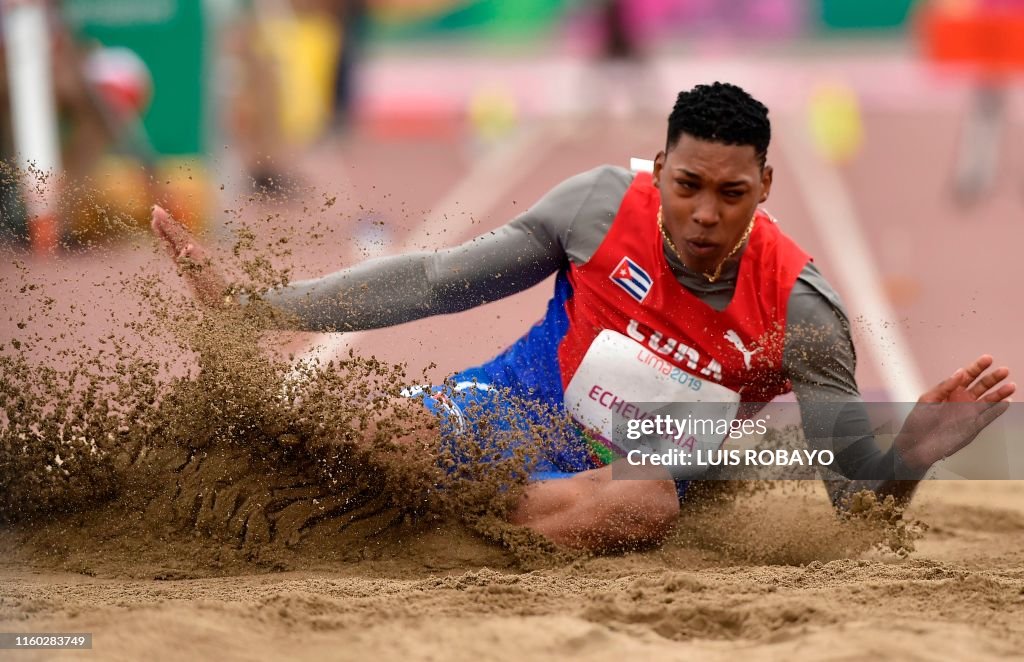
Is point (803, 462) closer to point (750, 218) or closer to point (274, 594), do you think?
point (750, 218)

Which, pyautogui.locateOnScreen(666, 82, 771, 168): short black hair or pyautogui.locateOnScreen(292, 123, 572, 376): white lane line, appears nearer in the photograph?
pyautogui.locateOnScreen(666, 82, 771, 168): short black hair

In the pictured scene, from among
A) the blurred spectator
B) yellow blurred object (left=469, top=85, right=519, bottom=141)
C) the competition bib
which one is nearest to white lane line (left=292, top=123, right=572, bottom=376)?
yellow blurred object (left=469, top=85, right=519, bottom=141)

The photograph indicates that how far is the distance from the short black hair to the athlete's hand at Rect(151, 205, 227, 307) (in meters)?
1.51

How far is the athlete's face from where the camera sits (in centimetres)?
394

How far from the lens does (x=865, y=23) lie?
857 inches

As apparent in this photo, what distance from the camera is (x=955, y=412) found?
12.8 feet

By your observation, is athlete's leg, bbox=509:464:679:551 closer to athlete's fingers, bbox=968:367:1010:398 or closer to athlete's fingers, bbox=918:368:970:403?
athlete's fingers, bbox=918:368:970:403

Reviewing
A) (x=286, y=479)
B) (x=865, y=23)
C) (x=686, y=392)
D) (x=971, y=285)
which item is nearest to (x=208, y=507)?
(x=286, y=479)

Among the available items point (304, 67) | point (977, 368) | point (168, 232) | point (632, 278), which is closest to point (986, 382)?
point (977, 368)

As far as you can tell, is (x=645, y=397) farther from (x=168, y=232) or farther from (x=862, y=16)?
(x=862, y=16)

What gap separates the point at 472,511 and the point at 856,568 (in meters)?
1.16

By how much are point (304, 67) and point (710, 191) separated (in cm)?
1114

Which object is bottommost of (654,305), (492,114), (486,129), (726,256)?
(654,305)

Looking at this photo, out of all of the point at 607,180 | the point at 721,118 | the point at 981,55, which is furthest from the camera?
the point at 981,55
